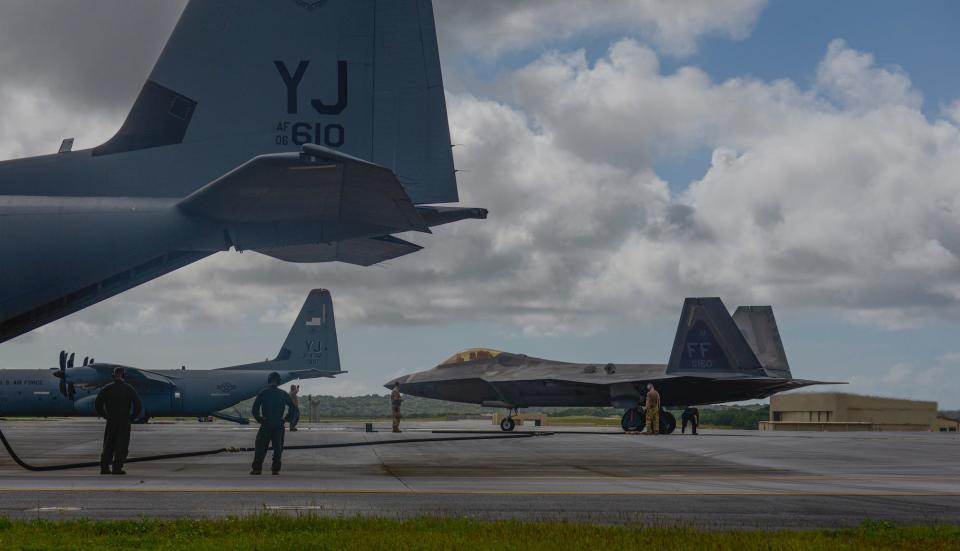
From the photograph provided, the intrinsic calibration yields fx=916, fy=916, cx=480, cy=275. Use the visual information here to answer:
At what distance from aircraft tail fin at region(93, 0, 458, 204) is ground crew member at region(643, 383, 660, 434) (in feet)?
61.1

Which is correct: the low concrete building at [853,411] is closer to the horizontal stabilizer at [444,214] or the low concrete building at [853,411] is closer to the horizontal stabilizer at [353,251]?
the horizontal stabilizer at [353,251]

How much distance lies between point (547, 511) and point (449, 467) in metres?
7.17

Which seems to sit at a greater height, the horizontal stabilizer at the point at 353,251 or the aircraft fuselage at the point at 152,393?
the horizontal stabilizer at the point at 353,251

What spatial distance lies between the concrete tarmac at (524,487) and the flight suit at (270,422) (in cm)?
37

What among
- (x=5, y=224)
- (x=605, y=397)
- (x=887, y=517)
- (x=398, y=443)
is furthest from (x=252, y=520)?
(x=605, y=397)

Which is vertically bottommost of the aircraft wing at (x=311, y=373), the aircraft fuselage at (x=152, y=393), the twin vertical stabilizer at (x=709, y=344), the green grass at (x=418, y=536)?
the green grass at (x=418, y=536)

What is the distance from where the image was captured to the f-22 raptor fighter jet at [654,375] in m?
34.1

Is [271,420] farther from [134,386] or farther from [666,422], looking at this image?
[134,386]

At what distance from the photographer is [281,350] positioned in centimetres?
4834

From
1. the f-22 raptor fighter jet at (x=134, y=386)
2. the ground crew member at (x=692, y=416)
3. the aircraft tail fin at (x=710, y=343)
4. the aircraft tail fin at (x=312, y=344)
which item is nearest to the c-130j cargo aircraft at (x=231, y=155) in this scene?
the aircraft tail fin at (x=710, y=343)

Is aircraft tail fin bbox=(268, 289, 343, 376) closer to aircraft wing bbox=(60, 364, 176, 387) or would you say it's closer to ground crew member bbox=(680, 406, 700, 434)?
aircraft wing bbox=(60, 364, 176, 387)

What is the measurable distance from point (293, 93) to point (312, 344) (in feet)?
109

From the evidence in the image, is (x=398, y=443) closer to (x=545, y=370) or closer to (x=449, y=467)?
(x=449, y=467)

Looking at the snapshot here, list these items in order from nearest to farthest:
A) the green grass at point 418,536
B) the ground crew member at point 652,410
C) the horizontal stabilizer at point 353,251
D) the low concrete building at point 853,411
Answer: the green grass at point 418,536
the horizontal stabilizer at point 353,251
the ground crew member at point 652,410
the low concrete building at point 853,411
